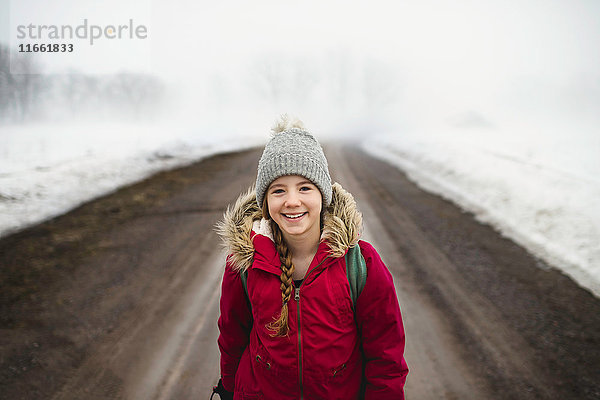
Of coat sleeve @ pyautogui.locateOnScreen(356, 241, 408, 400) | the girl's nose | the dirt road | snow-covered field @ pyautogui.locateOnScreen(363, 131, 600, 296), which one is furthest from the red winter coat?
snow-covered field @ pyautogui.locateOnScreen(363, 131, 600, 296)

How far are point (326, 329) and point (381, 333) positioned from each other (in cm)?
26

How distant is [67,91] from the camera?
5884cm

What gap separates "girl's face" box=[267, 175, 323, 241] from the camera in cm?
146

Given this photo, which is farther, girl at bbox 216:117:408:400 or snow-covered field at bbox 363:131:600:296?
snow-covered field at bbox 363:131:600:296

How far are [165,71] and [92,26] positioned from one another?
224 ft

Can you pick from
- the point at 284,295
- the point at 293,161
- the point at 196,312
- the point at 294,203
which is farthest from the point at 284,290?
the point at 196,312

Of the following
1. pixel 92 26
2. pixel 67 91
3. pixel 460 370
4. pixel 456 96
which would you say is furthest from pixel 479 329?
pixel 67 91

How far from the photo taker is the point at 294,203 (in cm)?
143

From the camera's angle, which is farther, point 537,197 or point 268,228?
point 537,197

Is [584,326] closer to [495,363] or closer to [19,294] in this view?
[495,363]

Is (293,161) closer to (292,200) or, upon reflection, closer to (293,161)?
(293,161)

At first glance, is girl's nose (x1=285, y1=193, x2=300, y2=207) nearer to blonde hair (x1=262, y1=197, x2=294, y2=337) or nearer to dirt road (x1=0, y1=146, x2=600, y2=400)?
blonde hair (x1=262, y1=197, x2=294, y2=337)

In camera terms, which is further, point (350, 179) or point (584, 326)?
point (350, 179)

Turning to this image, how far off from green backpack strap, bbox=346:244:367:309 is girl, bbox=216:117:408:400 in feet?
0.06
